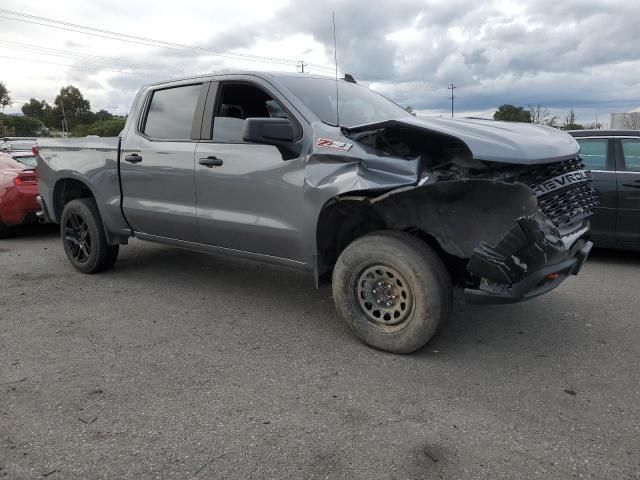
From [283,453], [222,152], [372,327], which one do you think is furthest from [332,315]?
[283,453]

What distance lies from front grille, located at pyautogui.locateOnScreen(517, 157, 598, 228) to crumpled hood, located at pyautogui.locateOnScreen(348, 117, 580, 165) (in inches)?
3.5

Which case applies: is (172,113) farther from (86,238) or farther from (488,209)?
(488,209)

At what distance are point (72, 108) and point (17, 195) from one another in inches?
3133

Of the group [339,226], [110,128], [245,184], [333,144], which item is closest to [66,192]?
[110,128]

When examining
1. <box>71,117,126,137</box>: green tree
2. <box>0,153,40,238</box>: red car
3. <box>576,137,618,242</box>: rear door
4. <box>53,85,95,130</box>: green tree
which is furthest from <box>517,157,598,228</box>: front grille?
<box>53,85,95,130</box>: green tree

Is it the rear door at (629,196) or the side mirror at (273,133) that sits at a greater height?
the side mirror at (273,133)

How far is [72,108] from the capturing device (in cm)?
7819

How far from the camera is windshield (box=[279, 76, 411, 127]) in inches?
160

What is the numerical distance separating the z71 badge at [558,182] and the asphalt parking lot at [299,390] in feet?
3.73

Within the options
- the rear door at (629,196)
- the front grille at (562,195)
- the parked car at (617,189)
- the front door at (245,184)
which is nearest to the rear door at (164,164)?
the front door at (245,184)

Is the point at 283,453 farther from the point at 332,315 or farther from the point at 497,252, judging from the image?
the point at 332,315

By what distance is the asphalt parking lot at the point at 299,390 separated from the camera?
249 centimetres

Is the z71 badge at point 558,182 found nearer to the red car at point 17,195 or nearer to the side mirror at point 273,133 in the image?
the side mirror at point 273,133

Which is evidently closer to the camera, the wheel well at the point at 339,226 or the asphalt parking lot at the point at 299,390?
the asphalt parking lot at the point at 299,390
